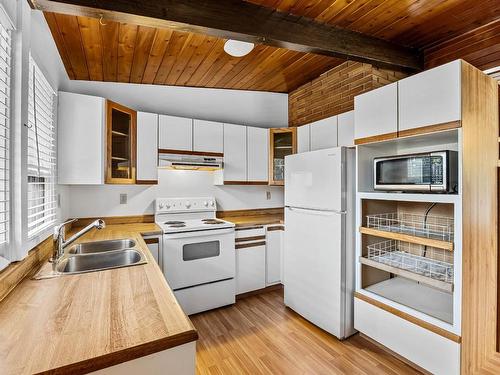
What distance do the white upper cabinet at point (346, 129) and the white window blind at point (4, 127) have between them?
244cm

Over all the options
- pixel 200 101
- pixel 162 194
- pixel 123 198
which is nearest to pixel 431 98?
pixel 200 101

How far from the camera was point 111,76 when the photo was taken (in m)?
2.95

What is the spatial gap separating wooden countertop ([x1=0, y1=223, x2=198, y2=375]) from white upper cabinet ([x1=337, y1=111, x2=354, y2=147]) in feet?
6.73

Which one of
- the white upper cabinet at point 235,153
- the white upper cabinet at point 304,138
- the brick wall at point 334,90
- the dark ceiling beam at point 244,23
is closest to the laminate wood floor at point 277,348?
the white upper cabinet at point 235,153

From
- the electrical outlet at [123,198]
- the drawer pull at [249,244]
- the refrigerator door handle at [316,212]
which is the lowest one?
the drawer pull at [249,244]

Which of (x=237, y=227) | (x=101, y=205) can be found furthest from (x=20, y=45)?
(x=237, y=227)

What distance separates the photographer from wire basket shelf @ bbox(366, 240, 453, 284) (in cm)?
191

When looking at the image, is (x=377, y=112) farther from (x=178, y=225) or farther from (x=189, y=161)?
(x=178, y=225)

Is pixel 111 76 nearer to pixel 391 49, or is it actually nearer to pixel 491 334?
pixel 391 49

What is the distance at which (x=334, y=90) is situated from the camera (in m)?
3.03

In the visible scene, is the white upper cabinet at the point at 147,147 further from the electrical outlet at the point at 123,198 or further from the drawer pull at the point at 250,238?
the drawer pull at the point at 250,238

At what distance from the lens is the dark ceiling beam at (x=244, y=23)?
1598 mm

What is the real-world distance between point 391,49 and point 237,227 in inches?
88.8

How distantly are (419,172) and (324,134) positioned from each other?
1.21 meters
